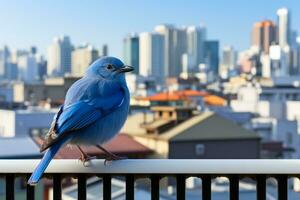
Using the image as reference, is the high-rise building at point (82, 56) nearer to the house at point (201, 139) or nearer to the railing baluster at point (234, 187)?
the house at point (201, 139)

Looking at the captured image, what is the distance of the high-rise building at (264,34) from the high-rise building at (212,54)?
25.5ft

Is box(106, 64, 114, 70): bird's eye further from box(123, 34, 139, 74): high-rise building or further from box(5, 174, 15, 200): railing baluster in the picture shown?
box(123, 34, 139, 74): high-rise building

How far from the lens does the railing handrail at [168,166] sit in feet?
4.35

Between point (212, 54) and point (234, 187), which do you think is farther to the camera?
point (212, 54)

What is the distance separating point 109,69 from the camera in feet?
4.74

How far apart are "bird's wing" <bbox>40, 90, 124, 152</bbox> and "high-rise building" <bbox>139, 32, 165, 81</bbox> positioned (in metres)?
63.2

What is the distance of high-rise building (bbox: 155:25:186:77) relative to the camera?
67.1 metres

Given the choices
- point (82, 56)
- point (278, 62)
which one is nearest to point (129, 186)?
point (278, 62)

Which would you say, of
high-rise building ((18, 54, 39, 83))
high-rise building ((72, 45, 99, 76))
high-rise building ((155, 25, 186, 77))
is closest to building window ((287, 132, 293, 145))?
high-rise building ((72, 45, 99, 76))

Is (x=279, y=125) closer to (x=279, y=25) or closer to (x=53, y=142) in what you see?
(x=53, y=142)

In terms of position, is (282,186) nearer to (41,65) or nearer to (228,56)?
(41,65)

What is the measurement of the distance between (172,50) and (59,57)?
12.4m

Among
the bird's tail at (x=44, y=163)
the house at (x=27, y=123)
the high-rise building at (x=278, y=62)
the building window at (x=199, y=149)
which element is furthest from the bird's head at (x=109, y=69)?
the high-rise building at (x=278, y=62)

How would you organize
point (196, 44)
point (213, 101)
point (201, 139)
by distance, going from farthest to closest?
point (196, 44)
point (213, 101)
point (201, 139)
